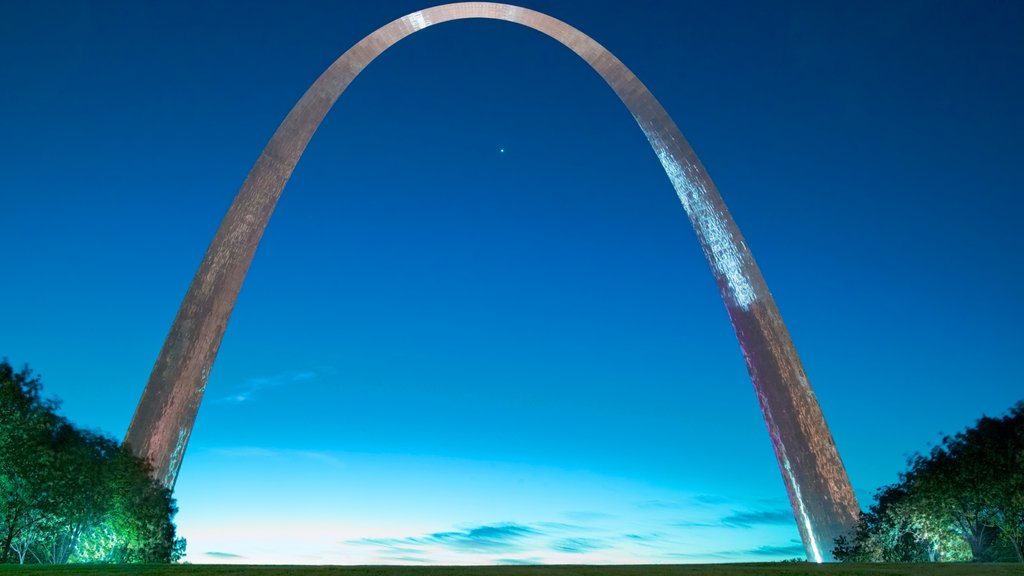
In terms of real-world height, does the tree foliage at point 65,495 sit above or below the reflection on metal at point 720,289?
below

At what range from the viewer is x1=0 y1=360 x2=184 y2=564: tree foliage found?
20375 millimetres

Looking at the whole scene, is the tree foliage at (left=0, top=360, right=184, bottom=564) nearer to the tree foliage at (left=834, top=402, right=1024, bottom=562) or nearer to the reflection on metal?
the reflection on metal

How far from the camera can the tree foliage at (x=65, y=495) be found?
66.8ft

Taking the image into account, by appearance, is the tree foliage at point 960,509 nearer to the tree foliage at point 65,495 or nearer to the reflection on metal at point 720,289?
the reflection on metal at point 720,289

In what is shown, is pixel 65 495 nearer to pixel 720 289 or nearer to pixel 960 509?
pixel 720 289

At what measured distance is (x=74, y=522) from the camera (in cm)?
2161

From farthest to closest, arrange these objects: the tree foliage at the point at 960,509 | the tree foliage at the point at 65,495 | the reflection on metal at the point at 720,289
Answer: the reflection on metal at the point at 720,289, the tree foliage at the point at 960,509, the tree foliage at the point at 65,495

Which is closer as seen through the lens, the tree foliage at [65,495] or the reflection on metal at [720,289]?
the tree foliage at [65,495]

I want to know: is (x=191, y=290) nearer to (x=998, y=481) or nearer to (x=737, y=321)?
(x=737, y=321)

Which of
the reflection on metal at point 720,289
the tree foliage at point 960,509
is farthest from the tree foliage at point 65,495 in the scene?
the tree foliage at point 960,509

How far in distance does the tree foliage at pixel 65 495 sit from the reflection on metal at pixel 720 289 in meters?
2.99

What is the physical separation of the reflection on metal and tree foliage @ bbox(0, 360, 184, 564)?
2989mm

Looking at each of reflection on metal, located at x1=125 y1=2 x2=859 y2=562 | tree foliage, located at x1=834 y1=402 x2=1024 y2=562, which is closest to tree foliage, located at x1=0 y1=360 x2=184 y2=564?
reflection on metal, located at x1=125 y1=2 x2=859 y2=562

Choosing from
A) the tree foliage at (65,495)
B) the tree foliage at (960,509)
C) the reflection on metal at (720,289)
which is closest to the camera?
the tree foliage at (65,495)
